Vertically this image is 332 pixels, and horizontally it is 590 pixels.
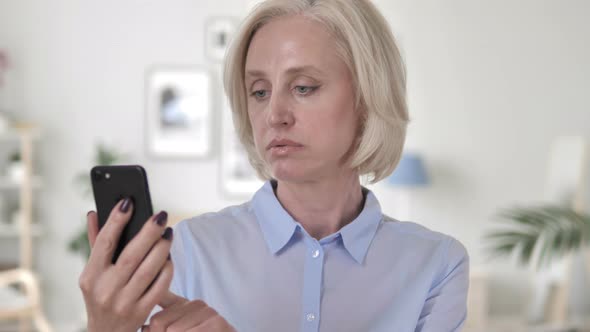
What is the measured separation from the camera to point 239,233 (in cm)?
115

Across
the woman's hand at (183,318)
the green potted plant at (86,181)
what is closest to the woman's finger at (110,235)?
the woman's hand at (183,318)

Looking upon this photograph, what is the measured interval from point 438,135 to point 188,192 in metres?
2.00

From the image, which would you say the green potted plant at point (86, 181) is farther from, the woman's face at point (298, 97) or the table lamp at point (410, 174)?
the woman's face at point (298, 97)

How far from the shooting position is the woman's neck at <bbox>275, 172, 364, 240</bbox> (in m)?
1.14

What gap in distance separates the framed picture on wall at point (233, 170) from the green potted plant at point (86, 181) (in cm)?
76

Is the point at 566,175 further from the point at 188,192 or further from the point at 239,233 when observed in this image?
the point at 239,233

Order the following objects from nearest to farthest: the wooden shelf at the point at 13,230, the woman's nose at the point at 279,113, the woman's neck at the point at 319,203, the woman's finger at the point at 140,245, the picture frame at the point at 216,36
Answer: the woman's finger at the point at 140,245, the woman's nose at the point at 279,113, the woman's neck at the point at 319,203, the wooden shelf at the point at 13,230, the picture frame at the point at 216,36

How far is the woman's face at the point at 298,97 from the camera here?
1040mm

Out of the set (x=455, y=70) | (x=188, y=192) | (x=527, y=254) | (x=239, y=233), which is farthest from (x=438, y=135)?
(x=239, y=233)

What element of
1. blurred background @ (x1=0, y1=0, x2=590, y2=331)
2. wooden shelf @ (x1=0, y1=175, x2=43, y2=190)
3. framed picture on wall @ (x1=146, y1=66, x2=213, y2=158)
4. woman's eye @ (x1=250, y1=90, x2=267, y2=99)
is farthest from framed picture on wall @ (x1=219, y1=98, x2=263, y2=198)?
woman's eye @ (x1=250, y1=90, x2=267, y2=99)

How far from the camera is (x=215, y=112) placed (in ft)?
17.4

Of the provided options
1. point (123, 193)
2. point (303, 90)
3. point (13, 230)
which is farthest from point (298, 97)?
point (13, 230)

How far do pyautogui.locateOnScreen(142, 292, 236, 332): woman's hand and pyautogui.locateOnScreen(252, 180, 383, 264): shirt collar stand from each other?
0.28m

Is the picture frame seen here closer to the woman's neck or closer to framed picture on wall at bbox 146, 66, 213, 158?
framed picture on wall at bbox 146, 66, 213, 158
